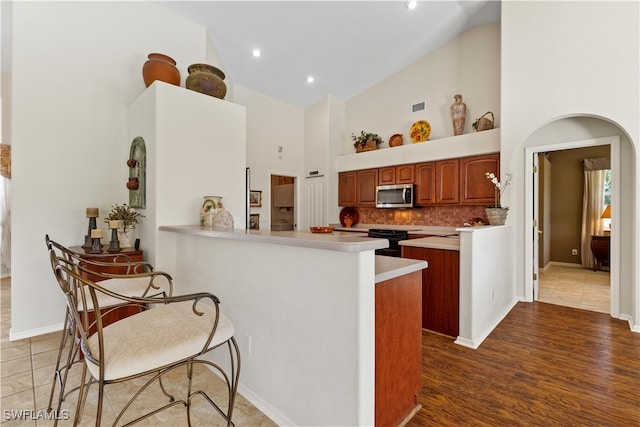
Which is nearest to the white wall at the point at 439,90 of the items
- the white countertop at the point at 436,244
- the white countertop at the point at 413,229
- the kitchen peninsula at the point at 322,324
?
the white countertop at the point at 413,229

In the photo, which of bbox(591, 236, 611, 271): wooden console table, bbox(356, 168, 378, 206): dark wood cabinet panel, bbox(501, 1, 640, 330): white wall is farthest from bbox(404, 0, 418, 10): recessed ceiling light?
bbox(591, 236, 611, 271): wooden console table

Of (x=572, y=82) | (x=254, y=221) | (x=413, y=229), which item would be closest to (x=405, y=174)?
(x=413, y=229)

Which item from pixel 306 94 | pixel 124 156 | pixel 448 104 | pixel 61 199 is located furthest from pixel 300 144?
pixel 61 199

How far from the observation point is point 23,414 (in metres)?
1.73

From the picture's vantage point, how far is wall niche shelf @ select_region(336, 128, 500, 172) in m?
4.21

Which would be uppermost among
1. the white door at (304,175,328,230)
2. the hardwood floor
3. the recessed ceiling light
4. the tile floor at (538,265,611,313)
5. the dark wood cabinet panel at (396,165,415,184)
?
the recessed ceiling light

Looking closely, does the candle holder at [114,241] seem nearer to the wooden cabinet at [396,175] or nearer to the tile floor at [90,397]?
the tile floor at [90,397]

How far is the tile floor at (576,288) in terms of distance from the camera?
12.4 feet

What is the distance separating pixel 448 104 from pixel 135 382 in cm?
543

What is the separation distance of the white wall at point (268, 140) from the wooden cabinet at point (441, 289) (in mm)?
3348

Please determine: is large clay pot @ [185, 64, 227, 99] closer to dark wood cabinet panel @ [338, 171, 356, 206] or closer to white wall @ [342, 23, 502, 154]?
dark wood cabinet panel @ [338, 171, 356, 206]

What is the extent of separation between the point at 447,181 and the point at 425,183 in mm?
359

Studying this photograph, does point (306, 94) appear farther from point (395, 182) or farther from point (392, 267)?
point (392, 267)

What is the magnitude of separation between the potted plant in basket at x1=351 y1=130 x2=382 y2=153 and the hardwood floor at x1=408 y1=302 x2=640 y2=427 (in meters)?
3.72
